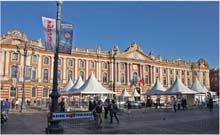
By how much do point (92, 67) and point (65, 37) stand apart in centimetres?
5095

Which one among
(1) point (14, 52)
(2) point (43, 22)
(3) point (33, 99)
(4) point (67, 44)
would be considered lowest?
(3) point (33, 99)

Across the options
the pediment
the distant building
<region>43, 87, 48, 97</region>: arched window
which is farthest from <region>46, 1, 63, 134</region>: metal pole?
the distant building

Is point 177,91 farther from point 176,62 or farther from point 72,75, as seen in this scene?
point 176,62

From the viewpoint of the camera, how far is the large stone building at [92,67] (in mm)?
53219

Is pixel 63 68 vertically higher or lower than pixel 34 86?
higher

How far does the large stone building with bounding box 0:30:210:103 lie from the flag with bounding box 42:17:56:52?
3524 cm

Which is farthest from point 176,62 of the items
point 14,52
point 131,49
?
point 14,52

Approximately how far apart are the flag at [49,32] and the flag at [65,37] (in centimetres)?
35

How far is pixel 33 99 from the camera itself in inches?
2160

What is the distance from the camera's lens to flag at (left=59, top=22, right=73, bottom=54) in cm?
1341

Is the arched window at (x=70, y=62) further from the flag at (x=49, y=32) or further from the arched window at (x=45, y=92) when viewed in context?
the flag at (x=49, y=32)

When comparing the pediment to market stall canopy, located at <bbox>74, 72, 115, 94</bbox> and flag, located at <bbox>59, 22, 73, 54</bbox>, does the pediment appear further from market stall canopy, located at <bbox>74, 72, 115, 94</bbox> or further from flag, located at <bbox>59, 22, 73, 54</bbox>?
flag, located at <bbox>59, 22, 73, 54</bbox>

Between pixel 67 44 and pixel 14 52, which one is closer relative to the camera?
pixel 67 44

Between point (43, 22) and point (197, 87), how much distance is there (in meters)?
29.4
